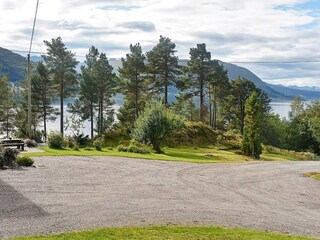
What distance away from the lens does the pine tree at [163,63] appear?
55.8 meters

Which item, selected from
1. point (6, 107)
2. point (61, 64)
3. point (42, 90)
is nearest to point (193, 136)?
point (61, 64)

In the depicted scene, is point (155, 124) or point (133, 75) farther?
point (133, 75)

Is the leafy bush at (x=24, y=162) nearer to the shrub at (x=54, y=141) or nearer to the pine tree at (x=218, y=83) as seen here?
the shrub at (x=54, y=141)

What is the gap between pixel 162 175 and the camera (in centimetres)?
2286

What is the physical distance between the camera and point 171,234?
11.7 m

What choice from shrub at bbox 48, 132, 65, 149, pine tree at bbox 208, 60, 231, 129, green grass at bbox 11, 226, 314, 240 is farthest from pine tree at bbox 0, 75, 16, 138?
green grass at bbox 11, 226, 314, 240

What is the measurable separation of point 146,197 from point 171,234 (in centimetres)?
501

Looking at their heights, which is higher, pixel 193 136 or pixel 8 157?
pixel 193 136

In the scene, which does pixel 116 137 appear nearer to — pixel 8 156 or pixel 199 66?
pixel 199 66

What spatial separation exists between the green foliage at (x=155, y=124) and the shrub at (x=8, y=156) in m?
17.4

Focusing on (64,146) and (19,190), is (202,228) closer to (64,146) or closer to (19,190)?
(19,190)

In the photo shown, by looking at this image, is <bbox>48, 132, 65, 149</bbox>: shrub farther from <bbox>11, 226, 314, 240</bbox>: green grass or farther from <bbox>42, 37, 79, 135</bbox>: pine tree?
<bbox>42, 37, 79, 135</bbox>: pine tree

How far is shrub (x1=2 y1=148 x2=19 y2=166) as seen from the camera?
21.8 meters

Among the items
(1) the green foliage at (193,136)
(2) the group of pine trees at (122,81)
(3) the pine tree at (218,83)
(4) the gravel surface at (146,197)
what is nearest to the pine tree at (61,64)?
(2) the group of pine trees at (122,81)
